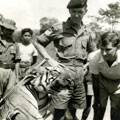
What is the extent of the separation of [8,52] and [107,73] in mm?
1662

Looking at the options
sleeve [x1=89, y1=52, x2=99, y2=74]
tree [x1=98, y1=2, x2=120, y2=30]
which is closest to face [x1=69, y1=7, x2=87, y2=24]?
sleeve [x1=89, y1=52, x2=99, y2=74]

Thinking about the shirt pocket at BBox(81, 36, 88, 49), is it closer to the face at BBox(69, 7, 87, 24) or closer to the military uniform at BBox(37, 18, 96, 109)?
the military uniform at BBox(37, 18, 96, 109)

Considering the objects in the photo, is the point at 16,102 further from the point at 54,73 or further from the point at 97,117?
the point at 97,117

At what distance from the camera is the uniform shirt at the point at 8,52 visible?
5.28 m

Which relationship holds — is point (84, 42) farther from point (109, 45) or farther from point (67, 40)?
point (109, 45)

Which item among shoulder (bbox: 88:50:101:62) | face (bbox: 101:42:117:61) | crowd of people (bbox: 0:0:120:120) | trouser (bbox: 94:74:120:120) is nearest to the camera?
face (bbox: 101:42:117:61)

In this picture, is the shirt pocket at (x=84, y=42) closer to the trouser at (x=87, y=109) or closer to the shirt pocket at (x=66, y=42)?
the shirt pocket at (x=66, y=42)

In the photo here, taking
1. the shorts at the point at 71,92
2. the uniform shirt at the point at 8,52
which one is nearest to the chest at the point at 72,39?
the shorts at the point at 71,92

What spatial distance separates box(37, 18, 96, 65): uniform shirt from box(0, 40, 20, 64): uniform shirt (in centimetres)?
89

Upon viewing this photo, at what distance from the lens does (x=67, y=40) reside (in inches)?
179

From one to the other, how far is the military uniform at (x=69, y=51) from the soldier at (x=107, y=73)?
187 millimetres

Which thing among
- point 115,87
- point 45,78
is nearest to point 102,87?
point 115,87

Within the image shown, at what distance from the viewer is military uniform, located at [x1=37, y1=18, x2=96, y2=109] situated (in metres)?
4.54

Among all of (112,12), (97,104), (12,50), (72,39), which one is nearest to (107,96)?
(97,104)
